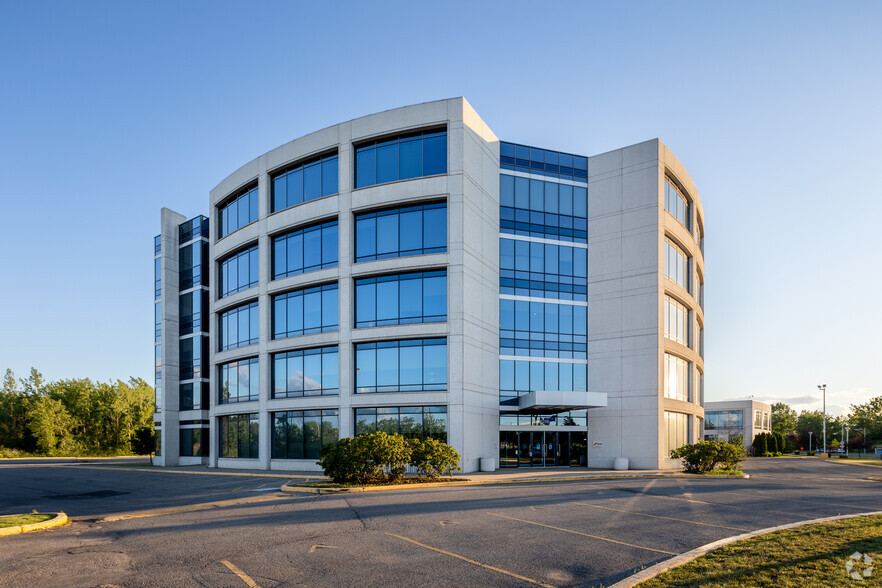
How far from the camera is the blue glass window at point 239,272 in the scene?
37375mm

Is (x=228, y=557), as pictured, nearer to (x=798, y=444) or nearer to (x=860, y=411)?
(x=798, y=444)

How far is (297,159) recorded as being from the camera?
1378 inches

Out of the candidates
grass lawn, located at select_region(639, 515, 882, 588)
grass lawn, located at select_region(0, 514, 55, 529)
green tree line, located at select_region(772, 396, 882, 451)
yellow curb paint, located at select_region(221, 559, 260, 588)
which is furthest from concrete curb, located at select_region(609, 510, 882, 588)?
green tree line, located at select_region(772, 396, 882, 451)

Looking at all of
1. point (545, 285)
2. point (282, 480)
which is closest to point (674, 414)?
point (545, 285)

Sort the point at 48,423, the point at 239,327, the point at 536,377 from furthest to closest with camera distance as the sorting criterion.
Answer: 1. the point at 48,423
2. the point at 239,327
3. the point at 536,377

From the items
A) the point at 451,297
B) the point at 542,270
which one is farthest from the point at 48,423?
the point at 542,270

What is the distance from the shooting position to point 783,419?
128250mm

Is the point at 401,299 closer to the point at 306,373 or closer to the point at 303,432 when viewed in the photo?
the point at 306,373

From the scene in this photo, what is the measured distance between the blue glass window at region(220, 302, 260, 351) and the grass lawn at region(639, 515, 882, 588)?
31.1 m

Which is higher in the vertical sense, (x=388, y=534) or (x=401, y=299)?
(x=401, y=299)

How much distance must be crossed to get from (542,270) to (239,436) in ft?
69.0

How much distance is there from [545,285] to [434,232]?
8.53 meters

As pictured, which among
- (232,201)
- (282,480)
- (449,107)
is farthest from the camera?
(232,201)

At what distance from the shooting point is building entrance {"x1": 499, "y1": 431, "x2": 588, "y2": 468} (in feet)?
114
